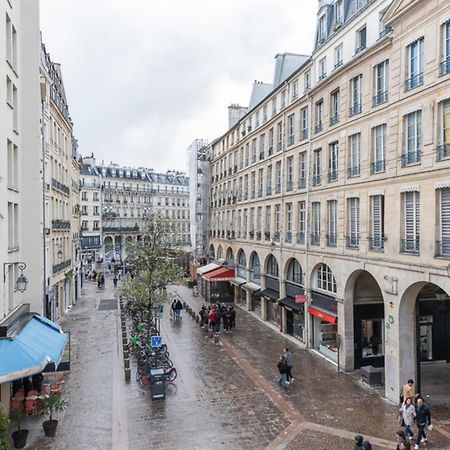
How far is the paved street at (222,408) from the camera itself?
1299 cm

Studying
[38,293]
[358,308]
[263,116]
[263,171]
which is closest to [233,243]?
[263,171]

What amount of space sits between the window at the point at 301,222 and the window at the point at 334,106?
5.44m

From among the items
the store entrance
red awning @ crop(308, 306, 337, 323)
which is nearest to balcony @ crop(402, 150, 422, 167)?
the store entrance

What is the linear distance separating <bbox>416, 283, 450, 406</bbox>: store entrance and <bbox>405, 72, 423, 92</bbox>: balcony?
888 cm

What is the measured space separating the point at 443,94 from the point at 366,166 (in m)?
4.87

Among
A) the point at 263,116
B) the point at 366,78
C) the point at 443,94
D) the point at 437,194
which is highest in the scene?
the point at 263,116

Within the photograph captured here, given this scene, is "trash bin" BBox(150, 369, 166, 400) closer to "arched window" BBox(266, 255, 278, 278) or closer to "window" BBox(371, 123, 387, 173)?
"window" BBox(371, 123, 387, 173)

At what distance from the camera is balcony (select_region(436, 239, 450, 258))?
45.6 feet

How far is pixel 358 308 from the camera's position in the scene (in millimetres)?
20453

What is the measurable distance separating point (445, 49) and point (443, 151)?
3.29m

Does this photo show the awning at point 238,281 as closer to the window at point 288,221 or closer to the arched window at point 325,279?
the window at point 288,221

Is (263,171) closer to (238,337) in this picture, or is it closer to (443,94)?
(238,337)

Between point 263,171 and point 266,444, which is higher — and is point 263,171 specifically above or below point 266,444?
above

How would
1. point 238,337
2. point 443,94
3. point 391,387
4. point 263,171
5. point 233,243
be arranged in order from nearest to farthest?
point 443,94 → point 391,387 → point 238,337 → point 263,171 → point 233,243
